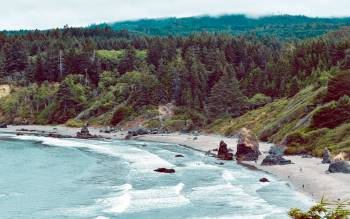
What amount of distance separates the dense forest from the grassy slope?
159 centimetres

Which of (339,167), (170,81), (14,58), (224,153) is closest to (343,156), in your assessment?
(339,167)

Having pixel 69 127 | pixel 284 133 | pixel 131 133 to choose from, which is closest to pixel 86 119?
pixel 69 127

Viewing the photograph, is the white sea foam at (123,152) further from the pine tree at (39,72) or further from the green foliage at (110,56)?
the green foliage at (110,56)

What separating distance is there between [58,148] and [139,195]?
173 feet

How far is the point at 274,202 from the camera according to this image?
42.3m

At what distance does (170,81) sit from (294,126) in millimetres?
56335

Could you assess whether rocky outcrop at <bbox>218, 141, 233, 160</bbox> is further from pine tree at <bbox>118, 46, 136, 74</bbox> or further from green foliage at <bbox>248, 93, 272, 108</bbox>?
pine tree at <bbox>118, 46, 136, 74</bbox>

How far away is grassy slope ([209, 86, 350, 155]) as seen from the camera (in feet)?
225

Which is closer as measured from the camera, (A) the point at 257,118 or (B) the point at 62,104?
(A) the point at 257,118

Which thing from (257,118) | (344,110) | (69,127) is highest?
(344,110)

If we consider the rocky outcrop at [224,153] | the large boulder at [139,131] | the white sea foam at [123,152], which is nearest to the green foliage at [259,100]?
the large boulder at [139,131]

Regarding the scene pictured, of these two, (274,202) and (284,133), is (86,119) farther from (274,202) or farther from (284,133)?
(274,202)

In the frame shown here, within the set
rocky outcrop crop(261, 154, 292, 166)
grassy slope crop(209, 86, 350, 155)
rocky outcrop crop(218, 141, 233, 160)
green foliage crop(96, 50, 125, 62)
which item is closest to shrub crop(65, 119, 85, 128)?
green foliage crop(96, 50, 125, 62)

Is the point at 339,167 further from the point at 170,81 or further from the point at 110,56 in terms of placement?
the point at 110,56
